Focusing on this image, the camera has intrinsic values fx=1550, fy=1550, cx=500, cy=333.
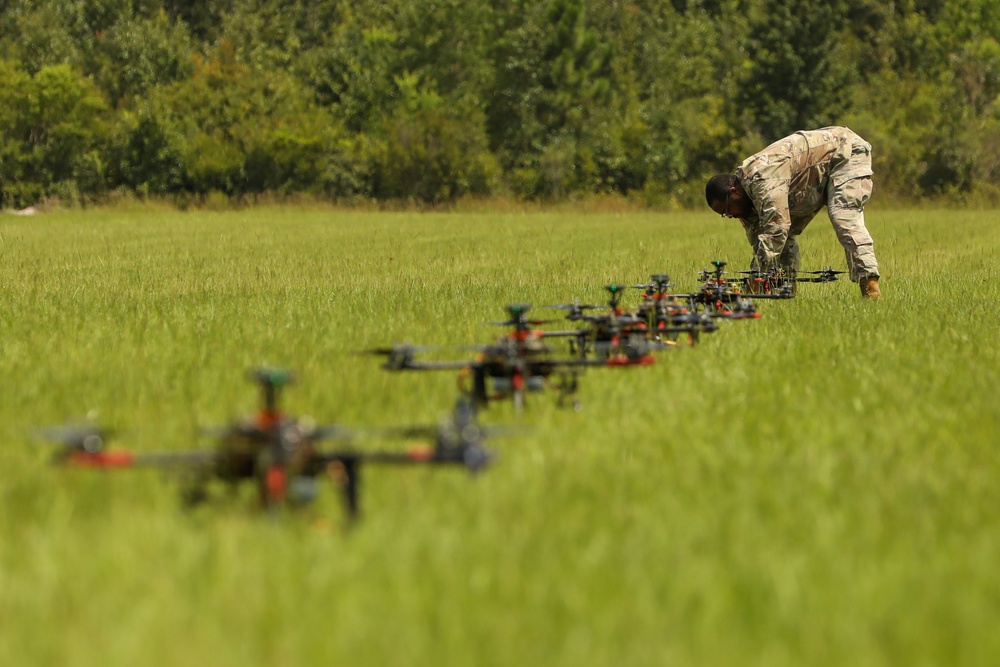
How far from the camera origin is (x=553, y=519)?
508 centimetres

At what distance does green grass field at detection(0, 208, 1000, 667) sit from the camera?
12.6ft

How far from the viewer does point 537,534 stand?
4.85m

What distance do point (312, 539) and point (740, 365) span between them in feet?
17.9

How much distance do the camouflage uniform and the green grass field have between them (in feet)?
9.17

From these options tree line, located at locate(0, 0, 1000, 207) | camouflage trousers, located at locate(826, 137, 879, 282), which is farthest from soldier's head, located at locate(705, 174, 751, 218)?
tree line, located at locate(0, 0, 1000, 207)

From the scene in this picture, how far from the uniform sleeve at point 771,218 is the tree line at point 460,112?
49.4m

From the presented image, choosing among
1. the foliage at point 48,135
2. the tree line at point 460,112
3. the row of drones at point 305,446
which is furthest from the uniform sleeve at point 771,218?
the foliage at point 48,135

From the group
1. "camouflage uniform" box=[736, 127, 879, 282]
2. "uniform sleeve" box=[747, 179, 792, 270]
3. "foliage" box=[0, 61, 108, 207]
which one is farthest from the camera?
"foliage" box=[0, 61, 108, 207]

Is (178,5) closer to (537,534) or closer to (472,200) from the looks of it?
(472,200)

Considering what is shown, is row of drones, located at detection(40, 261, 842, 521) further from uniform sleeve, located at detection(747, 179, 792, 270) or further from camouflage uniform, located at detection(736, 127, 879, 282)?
camouflage uniform, located at detection(736, 127, 879, 282)

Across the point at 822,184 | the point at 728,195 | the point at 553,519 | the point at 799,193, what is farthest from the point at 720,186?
the point at 553,519

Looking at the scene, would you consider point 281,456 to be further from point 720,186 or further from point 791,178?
point 791,178

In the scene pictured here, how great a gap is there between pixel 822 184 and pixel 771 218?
4.68ft

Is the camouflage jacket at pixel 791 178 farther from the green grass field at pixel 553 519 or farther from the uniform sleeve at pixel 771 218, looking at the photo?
the green grass field at pixel 553 519
